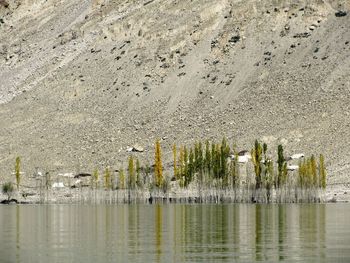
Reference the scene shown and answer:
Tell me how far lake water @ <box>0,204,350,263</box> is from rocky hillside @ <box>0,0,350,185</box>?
175 feet

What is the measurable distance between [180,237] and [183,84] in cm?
10617

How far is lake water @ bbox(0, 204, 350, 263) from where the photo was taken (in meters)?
53.0

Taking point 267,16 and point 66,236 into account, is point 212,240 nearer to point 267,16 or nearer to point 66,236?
point 66,236

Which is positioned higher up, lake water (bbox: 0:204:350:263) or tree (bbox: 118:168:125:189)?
tree (bbox: 118:168:125:189)

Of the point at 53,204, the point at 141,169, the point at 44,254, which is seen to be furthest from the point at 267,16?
the point at 44,254

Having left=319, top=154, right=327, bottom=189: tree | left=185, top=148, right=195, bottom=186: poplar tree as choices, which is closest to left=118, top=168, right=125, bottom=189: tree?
left=185, top=148, right=195, bottom=186: poplar tree

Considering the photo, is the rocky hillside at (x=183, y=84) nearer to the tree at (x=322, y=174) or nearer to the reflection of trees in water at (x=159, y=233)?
the tree at (x=322, y=174)

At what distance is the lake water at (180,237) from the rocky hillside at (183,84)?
5344 centimetres

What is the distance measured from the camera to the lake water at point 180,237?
5300 centimetres

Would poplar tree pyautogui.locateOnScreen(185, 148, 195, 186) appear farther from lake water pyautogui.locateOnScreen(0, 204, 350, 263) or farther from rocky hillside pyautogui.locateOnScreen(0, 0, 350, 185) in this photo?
lake water pyautogui.locateOnScreen(0, 204, 350, 263)

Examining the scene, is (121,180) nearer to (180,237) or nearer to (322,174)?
(322,174)

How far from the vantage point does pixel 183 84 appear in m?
170

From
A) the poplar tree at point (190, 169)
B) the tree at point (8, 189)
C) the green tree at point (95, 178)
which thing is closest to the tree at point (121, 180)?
the green tree at point (95, 178)

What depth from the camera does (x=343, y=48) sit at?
542ft
